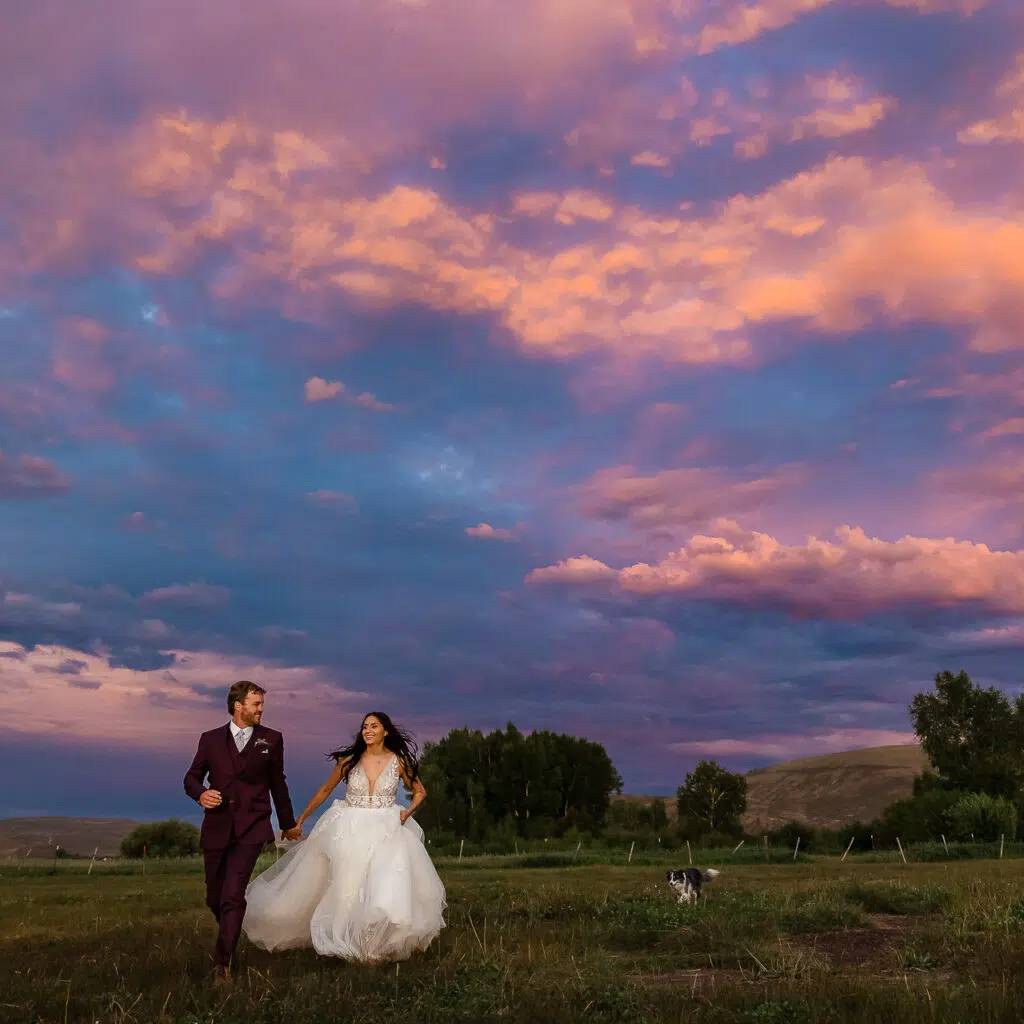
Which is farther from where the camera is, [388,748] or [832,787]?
[832,787]

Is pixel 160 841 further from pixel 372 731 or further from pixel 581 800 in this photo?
pixel 372 731

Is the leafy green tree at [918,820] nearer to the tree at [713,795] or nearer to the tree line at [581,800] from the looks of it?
the tree line at [581,800]

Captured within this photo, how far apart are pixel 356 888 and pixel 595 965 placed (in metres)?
2.81

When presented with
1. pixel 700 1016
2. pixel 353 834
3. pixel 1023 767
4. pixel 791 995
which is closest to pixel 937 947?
pixel 791 995

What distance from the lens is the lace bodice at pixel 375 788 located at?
1266 centimetres

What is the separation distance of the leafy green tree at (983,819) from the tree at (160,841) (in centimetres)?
4468

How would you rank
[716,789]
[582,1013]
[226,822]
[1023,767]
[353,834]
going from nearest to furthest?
[582,1013] → [226,822] → [353,834] → [716,789] → [1023,767]

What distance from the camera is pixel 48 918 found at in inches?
759

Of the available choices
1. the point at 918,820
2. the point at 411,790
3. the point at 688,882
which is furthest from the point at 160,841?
the point at 411,790

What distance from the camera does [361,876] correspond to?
39.5 ft

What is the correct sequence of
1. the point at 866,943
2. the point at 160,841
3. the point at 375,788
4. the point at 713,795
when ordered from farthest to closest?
the point at 713,795 → the point at 160,841 → the point at 866,943 → the point at 375,788

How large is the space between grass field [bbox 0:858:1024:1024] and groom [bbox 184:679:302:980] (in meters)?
0.72

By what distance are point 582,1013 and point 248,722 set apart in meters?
4.98

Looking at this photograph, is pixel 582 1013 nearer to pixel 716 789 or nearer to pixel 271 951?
pixel 271 951
